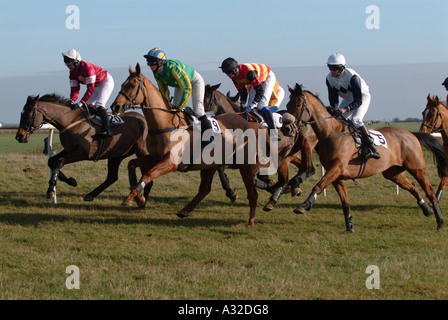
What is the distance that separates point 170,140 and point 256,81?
2320 mm

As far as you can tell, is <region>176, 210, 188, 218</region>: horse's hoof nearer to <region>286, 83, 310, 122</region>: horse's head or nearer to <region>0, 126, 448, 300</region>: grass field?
<region>0, 126, 448, 300</region>: grass field

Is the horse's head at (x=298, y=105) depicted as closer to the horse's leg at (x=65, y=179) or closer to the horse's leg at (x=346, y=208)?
the horse's leg at (x=346, y=208)

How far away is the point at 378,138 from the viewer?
8086 mm

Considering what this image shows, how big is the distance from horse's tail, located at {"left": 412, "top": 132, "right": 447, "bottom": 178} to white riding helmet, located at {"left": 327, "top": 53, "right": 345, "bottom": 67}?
196 centimetres

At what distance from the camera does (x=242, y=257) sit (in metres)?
6.12

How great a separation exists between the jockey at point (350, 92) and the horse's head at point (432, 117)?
2615 mm

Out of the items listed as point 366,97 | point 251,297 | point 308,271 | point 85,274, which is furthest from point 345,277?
point 366,97

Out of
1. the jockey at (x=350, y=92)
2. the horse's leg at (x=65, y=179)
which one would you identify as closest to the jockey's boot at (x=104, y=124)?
the horse's leg at (x=65, y=179)

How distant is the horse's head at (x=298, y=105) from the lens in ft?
24.9

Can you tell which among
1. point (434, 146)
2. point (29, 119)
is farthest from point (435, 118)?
point (29, 119)

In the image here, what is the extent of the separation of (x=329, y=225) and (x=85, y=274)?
406 cm

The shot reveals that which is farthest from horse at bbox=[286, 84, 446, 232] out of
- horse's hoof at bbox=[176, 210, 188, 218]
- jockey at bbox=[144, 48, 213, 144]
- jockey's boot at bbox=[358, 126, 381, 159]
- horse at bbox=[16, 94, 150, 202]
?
horse at bbox=[16, 94, 150, 202]
